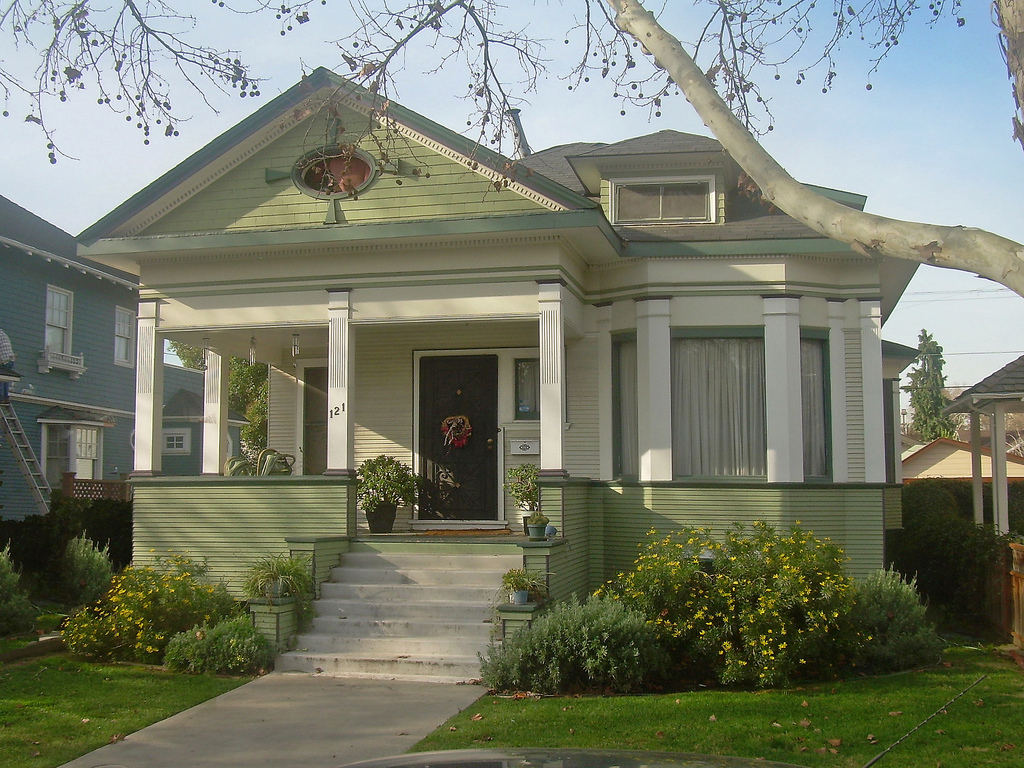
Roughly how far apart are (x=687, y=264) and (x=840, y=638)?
4860 mm

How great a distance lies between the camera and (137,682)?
880 cm

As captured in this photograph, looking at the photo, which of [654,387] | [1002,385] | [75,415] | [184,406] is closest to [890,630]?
[654,387]

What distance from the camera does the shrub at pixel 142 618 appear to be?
9586 mm

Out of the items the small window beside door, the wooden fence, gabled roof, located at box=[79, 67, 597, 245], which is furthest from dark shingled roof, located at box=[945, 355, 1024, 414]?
the wooden fence

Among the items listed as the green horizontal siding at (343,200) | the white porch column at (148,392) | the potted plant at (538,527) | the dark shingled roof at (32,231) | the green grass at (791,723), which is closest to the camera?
the green grass at (791,723)

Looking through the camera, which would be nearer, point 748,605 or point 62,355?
point 748,605

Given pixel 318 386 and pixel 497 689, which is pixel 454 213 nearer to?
pixel 318 386

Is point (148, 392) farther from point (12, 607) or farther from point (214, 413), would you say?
point (12, 607)

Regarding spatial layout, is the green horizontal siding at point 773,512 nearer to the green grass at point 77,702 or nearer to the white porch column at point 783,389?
the white porch column at point 783,389

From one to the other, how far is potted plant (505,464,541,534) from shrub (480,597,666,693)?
9.69 ft

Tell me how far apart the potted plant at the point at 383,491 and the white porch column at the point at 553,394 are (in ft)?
7.04

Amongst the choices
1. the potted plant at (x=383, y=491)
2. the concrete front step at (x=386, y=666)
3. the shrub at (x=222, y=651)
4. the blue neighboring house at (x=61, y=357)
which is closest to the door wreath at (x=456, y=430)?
the potted plant at (x=383, y=491)

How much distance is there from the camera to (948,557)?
472 inches

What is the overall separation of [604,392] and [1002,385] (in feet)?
17.1
